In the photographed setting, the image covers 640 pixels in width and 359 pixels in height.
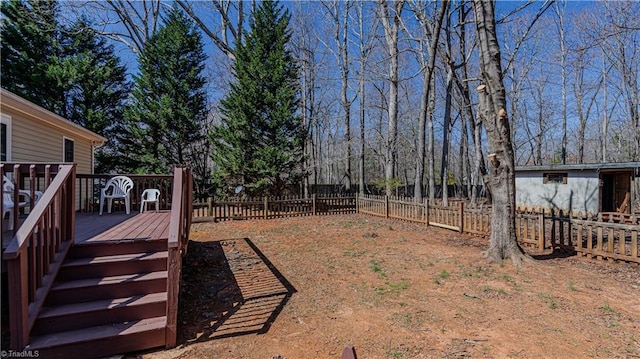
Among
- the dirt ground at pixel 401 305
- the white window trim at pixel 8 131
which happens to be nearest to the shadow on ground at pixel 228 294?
the dirt ground at pixel 401 305

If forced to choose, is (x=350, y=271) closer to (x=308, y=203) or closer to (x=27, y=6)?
(x=308, y=203)

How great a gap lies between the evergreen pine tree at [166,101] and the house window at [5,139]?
9067mm

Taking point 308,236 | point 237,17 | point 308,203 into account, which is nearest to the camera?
point 308,236

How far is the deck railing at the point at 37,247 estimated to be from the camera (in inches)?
98.2

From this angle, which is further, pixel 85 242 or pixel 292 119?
pixel 292 119

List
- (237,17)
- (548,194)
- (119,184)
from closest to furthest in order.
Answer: (119,184) → (548,194) → (237,17)

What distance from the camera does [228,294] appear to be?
14.4 ft

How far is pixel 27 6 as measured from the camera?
48.4ft

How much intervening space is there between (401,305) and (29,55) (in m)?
20.1

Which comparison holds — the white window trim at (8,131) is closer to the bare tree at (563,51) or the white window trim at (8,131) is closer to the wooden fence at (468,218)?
the wooden fence at (468,218)

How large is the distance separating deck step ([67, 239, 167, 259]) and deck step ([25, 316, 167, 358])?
0.98 metres

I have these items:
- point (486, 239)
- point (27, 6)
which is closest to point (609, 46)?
point (486, 239)

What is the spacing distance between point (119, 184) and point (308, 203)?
7.61m

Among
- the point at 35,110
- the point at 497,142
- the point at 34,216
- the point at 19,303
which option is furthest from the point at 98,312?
the point at 497,142
